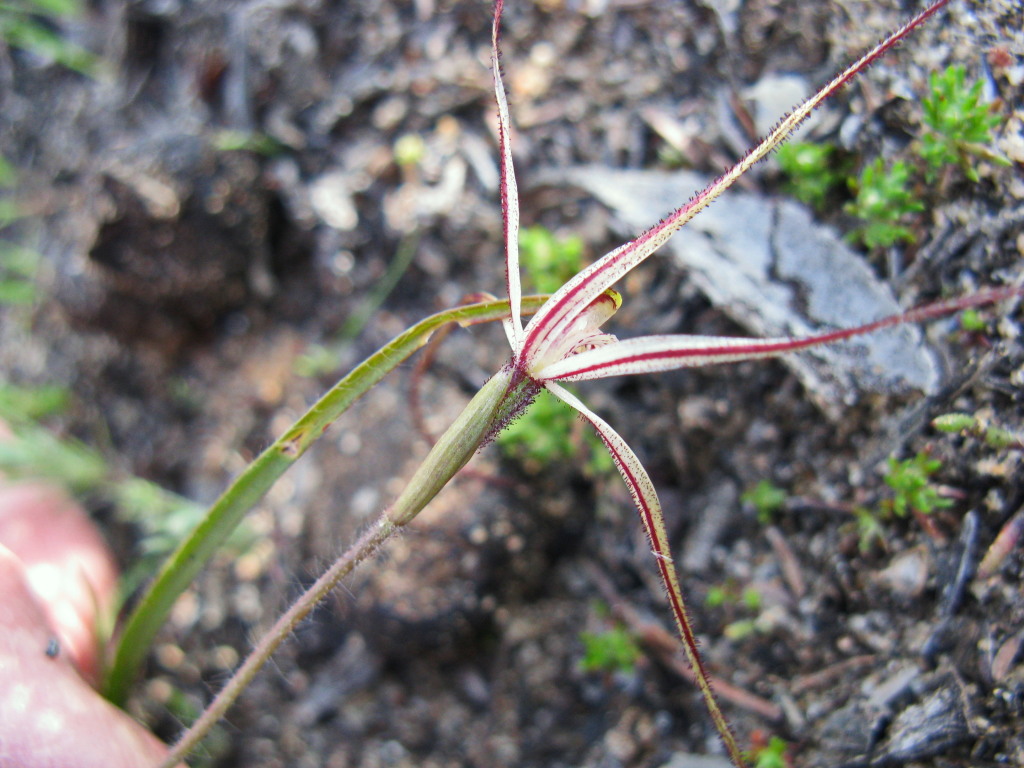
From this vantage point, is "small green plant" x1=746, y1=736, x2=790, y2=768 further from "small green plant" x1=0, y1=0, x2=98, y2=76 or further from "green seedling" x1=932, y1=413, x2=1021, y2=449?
"small green plant" x1=0, y1=0, x2=98, y2=76

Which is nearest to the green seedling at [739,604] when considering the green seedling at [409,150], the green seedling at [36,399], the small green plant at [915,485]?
the small green plant at [915,485]

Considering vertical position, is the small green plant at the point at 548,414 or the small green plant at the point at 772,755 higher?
the small green plant at the point at 548,414

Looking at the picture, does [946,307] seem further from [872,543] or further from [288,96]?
[288,96]

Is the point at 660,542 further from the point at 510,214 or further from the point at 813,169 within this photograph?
the point at 813,169

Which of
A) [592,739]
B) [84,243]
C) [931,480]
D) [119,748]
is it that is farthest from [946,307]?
[84,243]

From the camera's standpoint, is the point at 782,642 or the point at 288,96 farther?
the point at 288,96

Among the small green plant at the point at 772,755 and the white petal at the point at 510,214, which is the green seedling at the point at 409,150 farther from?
the small green plant at the point at 772,755

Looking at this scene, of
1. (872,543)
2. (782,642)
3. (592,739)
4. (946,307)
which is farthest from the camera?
(592,739)

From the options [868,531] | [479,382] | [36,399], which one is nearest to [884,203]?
[868,531]
